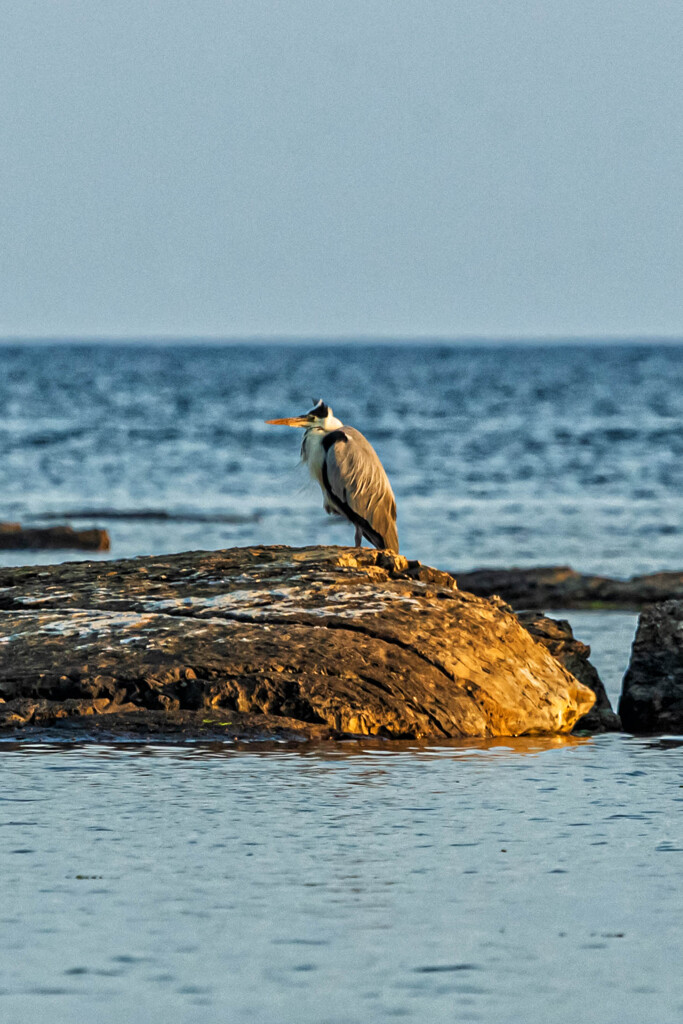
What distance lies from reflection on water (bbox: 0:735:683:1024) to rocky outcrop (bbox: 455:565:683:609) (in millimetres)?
6479

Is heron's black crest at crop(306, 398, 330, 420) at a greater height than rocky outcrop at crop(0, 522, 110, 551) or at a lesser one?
greater

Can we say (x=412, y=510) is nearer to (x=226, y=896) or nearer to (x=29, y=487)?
(x=29, y=487)

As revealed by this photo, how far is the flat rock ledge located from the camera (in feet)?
22.1

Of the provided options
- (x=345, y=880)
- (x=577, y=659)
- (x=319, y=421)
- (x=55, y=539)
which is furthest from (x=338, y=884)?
(x=55, y=539)

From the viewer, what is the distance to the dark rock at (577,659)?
7559 mm

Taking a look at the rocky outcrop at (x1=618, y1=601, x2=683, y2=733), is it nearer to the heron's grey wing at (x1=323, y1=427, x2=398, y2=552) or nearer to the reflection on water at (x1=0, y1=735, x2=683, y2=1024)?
the reflection on water at (x1=0, y1=735, x2=683, y2=1024)

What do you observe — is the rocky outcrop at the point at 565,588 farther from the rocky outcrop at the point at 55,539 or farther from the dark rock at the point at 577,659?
the rocky outcrop at the point at 55,539

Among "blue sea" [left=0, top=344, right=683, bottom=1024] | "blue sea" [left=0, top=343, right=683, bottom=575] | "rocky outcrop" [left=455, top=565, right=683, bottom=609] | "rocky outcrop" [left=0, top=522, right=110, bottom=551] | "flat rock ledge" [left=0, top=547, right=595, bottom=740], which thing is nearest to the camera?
"blue sea" [left=0, top=344, right=683, bottom=1024]

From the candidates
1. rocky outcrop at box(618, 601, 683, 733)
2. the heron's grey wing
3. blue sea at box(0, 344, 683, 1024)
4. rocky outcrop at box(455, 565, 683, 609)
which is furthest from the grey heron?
rocky outcrop at box(455, 565, 683, 609)

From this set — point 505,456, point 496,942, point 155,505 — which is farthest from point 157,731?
point 505,456

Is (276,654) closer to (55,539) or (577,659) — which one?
(577,659)

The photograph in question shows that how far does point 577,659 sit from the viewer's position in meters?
8.08

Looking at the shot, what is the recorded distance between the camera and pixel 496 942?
4094 millimetres

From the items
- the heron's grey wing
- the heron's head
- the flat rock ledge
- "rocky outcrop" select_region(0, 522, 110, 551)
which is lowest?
"rocky outcrop" select_region(0, 522, 110, 551)
